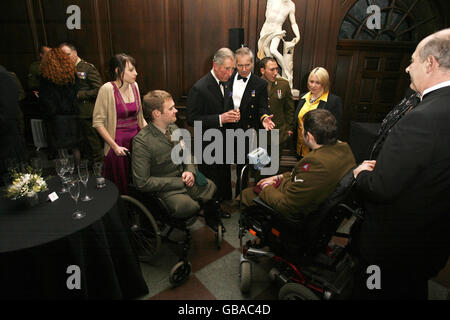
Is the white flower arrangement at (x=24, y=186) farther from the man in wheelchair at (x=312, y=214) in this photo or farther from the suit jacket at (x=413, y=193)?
the suit jacket at (x=413, y=193)

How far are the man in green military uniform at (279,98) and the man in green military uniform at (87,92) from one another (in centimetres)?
236

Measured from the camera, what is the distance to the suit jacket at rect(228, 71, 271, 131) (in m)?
2.89

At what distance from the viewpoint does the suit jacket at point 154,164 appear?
206cm

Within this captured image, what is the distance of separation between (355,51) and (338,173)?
4.15m

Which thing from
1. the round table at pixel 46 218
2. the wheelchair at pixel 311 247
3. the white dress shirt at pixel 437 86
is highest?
the white dress shirt at pixel 437 86

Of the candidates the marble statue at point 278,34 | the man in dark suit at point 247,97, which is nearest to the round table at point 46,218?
the man in dark suit at point 247,97

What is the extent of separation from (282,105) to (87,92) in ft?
8.72

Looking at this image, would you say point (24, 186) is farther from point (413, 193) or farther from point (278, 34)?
point (278, 34)

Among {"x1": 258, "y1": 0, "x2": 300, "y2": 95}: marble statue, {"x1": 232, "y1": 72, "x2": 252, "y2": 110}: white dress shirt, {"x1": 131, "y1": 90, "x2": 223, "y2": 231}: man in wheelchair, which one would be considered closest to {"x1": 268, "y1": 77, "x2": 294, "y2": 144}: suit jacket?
{"x1": 232, "y1": 72, "x2": 252, "y2": 110}: white dress shirt

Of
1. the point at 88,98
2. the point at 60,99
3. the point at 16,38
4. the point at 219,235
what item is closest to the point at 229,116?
the point at 219,235

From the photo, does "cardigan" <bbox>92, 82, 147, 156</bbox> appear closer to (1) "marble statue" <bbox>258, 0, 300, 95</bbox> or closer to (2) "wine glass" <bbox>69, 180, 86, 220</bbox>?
(2) "wine glass" <bbox>69, 180, 86, 220</bbox>

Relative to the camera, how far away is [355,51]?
4.85m

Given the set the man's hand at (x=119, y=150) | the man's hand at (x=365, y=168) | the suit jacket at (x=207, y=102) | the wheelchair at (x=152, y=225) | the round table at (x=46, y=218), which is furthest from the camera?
the suit jacket at (x=207, y=102)
